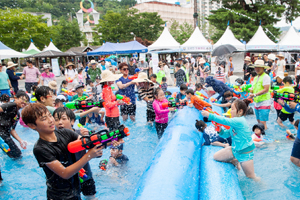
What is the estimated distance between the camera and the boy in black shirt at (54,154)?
183 centimetres

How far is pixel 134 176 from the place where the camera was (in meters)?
3.88

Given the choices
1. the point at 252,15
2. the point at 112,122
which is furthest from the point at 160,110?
the point at 252,15

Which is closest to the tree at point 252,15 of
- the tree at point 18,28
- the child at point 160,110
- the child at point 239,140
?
the child at point 160,110

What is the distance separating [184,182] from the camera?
7.84 feet

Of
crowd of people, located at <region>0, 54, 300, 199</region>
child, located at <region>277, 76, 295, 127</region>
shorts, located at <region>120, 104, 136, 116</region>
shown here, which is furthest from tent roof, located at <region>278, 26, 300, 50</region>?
shorts, located at <region>120, 104, 136, 116</region>

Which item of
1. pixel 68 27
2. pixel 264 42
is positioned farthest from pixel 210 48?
pixel 68 27

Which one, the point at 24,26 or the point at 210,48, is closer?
the point at 210,48

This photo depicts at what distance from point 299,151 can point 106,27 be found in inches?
1491

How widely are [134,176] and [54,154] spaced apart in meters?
2.23

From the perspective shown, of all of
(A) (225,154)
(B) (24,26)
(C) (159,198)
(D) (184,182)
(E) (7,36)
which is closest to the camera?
(C) (159,198)

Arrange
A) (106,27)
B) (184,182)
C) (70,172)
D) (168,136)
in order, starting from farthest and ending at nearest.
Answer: (106,27), (168,136), (184,182), (70,172)

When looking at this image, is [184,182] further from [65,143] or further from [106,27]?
[106,27]

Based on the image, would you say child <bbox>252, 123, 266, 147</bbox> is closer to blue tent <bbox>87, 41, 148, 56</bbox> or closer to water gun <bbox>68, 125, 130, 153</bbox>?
water gun <bbox>68, 125, 130, 153</bbox>

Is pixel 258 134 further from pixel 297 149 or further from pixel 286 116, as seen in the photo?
pixel 286 116
